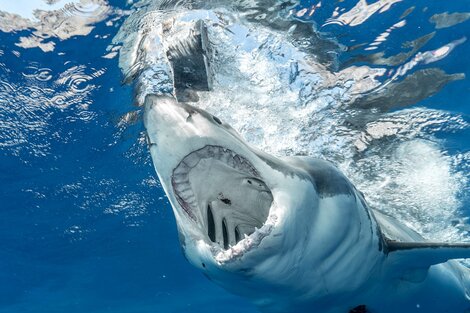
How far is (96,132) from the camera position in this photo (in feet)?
31.1

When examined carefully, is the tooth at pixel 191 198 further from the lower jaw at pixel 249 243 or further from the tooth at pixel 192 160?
the lower jaw at pixel 249 243

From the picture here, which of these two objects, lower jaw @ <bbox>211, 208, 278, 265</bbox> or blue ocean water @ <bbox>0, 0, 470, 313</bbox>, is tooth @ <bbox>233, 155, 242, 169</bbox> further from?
blue ocean water @ <bbox>0, 0, 470, 313</bbox>

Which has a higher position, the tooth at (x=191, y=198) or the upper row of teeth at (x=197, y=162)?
the upper row of teeth at (x=197, y=162)

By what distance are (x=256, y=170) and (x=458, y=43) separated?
5719mm

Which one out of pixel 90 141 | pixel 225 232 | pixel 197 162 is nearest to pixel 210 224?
pixel 225 232

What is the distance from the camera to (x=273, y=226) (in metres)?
2.82

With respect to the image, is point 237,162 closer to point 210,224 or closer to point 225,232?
point 210,224

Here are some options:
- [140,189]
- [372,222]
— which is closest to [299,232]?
[372,222]

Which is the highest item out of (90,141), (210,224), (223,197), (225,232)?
(90,141)

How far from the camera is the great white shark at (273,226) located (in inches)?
113

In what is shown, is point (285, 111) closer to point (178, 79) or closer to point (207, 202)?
point (178, 79)

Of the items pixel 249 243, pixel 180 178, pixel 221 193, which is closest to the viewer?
pixel 249 243

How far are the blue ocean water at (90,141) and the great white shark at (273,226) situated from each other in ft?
12.1

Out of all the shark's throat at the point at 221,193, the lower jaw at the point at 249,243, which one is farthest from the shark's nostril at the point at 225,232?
the lower jaw at the point at 249,243
